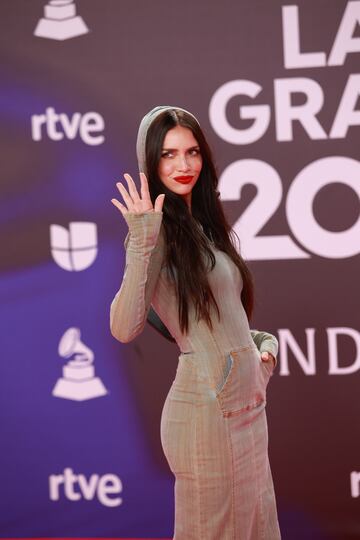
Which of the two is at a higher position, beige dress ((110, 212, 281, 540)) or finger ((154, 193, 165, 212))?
finger ((154, 193, 165, 212))

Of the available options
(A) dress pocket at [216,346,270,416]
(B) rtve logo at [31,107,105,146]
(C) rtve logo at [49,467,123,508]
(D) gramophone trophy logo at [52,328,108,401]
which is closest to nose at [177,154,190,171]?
(A) dress pocket at [216,346,270,416]

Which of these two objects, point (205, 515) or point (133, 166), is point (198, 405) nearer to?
point (205, 515)

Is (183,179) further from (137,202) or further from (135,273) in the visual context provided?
(135,273)

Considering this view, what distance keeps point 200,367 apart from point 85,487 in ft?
5.05

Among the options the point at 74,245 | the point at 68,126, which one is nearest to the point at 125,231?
the point at 74,245

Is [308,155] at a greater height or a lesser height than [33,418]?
greater

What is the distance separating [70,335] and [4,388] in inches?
14.9

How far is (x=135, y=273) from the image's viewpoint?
4.72ft

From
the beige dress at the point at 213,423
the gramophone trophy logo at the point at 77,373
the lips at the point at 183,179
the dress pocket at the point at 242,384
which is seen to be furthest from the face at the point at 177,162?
the gramophone trophy logo at the point at 77,373

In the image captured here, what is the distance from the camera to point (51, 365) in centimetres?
286

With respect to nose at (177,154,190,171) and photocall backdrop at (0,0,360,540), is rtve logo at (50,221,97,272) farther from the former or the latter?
nose at (177,154,190,171)

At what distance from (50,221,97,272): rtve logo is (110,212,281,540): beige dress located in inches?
48.1

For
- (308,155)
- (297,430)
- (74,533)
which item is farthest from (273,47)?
(74,533)

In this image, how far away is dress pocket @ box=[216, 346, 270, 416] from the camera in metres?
1.57
